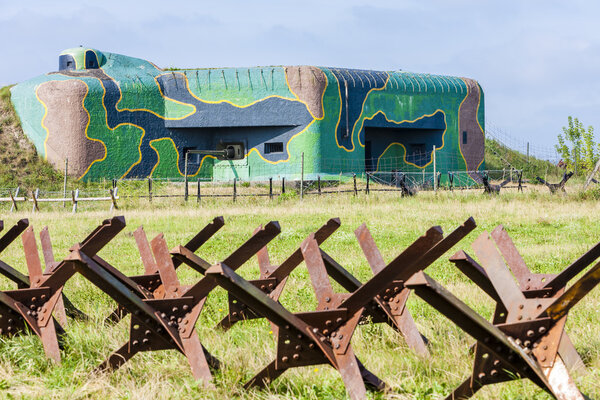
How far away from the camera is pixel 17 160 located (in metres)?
33.9

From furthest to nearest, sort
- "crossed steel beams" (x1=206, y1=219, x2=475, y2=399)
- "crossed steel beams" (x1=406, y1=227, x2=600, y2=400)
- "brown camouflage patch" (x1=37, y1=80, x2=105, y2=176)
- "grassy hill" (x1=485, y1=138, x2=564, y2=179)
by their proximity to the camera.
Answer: "grassy hill" (x1=485, y1=138, x2=564, y2=179)
"brown camouflage patch" (x1=37, y1=80, x2=105, y2=176)
"crossed steel beams" (x1=206, y1=219, x2=475, y2=399)
"crossed steel beams" (x1=406, y1=227, x2=600, y2=400)

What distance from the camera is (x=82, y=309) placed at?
6.41 metres

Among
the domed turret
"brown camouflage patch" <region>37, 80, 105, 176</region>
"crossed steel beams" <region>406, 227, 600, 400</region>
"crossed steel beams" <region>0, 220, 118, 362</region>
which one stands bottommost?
"crossed steel beams" <region>0, 220, 118, 362</region>

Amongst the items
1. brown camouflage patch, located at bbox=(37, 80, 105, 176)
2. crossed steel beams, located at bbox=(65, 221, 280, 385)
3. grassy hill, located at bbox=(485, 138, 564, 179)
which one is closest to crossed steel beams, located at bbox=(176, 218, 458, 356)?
crossed steel beams, located at bbox=(65, 221, 280, 385)

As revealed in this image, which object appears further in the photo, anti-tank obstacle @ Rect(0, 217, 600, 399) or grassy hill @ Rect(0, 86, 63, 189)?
grassy hill @ Rect(0, 86, 63, 189)

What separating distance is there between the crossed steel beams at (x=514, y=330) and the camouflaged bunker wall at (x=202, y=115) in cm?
3023

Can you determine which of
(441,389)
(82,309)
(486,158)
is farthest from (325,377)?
(486,158)

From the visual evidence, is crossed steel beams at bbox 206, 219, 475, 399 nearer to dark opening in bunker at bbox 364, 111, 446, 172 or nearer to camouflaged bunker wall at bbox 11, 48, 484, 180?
camouflaged bunker wall at bbox 11, 48, 484, 180

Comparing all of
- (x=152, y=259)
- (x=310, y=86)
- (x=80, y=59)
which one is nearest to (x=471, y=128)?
(x=310, y=86)

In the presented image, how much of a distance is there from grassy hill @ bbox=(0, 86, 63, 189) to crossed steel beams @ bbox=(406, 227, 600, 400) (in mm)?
31336

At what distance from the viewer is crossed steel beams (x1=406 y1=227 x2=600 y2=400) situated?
295 cm

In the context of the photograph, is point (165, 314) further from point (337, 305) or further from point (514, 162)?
point (514, 162)

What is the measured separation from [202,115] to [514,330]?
107ft

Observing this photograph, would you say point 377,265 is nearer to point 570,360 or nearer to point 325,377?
point 325,377
